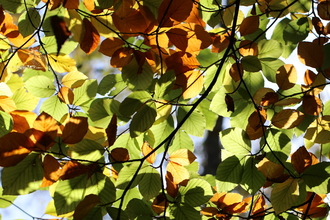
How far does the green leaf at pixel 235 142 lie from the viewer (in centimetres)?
83

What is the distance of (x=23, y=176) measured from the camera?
2.07ft

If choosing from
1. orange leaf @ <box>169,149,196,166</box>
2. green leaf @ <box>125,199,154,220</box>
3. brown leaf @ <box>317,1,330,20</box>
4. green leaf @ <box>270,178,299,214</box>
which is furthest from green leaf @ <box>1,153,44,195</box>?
brown leaf @ <box>317,1,330,20</box>

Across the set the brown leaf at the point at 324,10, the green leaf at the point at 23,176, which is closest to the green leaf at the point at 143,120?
the green leaf at the point at 23,176

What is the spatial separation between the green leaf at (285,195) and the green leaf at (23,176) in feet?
1.75

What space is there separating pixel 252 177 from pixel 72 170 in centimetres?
45

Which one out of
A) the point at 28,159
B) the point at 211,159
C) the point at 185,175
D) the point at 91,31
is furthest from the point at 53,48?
the point at 211,159

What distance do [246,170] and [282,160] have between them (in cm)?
10

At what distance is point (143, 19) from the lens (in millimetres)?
789

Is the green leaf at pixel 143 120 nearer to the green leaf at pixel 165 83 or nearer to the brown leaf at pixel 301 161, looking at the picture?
the green leaf at pixel 165 83

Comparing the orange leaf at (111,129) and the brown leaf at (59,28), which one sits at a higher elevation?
the brown leaf at (59,28)

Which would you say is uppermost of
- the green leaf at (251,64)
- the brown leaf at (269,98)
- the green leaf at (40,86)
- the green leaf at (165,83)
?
the green leaf at (40,86)

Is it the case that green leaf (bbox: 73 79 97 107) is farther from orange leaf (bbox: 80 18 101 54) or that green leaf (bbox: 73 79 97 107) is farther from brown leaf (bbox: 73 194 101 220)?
brown leaf (bbox: 73 194 101 220)

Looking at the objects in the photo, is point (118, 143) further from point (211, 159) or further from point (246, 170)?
point (211, 159)

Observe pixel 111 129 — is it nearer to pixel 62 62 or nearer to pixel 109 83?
pixel 109 83
